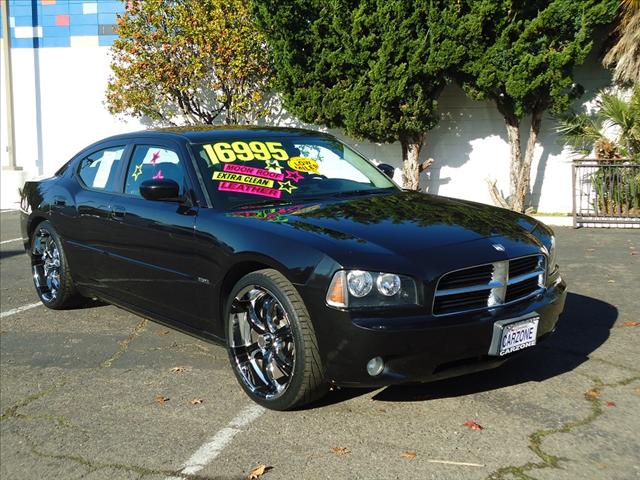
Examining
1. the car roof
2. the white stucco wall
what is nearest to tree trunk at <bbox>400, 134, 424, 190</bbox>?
the white stucco wall

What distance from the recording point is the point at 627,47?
11.7 metres

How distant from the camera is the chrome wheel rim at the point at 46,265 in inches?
256

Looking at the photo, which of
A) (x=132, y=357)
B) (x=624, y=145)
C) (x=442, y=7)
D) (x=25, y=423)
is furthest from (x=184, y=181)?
(x=624, y=145)

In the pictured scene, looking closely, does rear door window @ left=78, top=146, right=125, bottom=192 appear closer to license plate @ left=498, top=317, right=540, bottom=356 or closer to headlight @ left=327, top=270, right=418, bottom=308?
headlight @ left=327, top=270, right=418, bottom=308

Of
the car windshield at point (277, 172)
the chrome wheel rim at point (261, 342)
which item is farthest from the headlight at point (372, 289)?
the car windshield at point (277, 172)

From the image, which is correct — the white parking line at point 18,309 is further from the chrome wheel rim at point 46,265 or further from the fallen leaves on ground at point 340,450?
the fallen leaves on ground at point 340,450

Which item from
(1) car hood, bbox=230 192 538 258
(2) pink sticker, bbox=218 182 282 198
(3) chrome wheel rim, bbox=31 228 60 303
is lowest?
(3) chrome wheel rim, bbox=31 228 60 303

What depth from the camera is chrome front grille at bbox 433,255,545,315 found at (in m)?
3.78

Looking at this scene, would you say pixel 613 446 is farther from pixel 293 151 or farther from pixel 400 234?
pixel 293 151

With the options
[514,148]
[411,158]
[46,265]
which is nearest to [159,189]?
[46,265]

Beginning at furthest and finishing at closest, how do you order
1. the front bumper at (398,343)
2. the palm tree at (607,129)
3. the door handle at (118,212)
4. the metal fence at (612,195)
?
1. the palm tree at (607,129)
2. the metal fence at (612,195)
3. the door handle at (118,212)
4. the front bumper at (398,343)

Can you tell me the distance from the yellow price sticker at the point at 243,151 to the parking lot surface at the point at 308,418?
1446 millimetres

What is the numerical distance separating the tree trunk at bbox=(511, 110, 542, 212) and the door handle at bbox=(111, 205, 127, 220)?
29.9 feet

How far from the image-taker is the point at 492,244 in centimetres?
405
